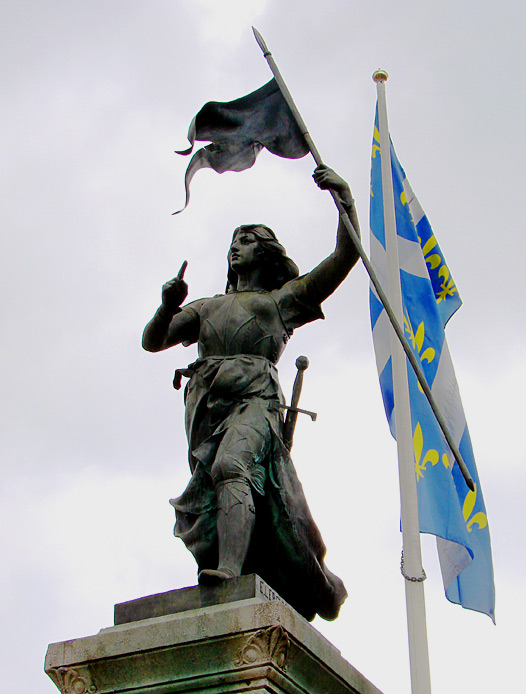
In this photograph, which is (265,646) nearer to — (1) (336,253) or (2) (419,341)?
(1) (336,253)

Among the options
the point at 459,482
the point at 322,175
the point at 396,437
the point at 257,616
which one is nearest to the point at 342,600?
the point at 257,616

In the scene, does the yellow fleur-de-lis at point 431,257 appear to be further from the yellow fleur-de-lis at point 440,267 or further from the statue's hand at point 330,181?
the statue's hand at point 330,181

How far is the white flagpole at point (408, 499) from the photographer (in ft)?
30.7

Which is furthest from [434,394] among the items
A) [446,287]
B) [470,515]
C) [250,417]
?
[250,417]

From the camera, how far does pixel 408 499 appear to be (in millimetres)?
10117

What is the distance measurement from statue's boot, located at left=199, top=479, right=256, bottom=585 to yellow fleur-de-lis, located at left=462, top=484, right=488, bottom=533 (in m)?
5.12

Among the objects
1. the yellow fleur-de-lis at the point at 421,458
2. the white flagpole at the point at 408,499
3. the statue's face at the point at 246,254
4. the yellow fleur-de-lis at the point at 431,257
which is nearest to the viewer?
the statue's face at the point at 246,254

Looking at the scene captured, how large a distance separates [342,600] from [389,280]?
5.20m

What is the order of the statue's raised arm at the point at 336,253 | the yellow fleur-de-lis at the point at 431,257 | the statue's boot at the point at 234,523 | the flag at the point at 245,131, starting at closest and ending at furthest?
the statue's boot at the point at 234,523
the statue's raised arm at the point at 336,253
the flag at the point at 245,131
the yellow fleur-de-lis at the point at 431,257

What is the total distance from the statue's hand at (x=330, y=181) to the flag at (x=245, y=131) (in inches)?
36.1

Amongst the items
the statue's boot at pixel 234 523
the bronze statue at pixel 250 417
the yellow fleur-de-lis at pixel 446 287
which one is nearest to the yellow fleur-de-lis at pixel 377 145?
the yellow fleur-de-lis at pixel 446 287

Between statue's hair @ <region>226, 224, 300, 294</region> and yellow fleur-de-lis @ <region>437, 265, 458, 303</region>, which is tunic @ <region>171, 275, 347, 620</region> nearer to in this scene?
statue's hair @ <region>226, 224, 300, 294</region>

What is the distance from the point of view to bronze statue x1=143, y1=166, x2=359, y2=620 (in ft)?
21.1

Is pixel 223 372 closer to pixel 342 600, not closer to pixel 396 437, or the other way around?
pixel 342 600
